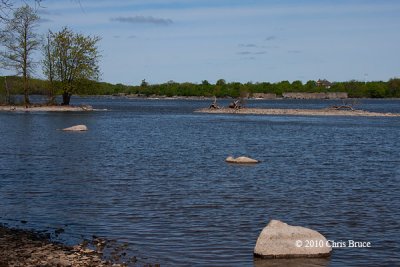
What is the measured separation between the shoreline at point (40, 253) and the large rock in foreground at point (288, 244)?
3.65 metres

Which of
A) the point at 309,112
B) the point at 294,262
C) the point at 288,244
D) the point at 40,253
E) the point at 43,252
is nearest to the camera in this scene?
the point at 40,253

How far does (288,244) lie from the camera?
14.1 metres

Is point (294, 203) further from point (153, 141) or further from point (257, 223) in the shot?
point (153, 141)

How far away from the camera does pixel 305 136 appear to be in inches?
2223

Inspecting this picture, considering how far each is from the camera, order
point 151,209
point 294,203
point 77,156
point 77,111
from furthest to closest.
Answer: point 77,111 < point 77,156 < point 294,203 < point 151,209

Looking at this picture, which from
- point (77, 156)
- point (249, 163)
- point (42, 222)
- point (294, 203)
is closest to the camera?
point (42, 222)

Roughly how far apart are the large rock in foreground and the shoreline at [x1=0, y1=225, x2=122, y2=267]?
12.0 feet

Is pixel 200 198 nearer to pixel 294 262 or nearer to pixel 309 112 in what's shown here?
pixel 294 262

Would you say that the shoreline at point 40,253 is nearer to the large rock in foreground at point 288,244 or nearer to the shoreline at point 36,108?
the large rock in foreground at point 288,244

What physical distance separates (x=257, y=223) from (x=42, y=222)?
6.53 metres

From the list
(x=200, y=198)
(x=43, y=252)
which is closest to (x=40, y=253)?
(x=43, y=252)

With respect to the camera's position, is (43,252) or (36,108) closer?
(43,252)

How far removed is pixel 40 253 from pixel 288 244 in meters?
5.88

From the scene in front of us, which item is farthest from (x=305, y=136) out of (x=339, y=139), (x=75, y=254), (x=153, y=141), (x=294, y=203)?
(x=75, y=254)
